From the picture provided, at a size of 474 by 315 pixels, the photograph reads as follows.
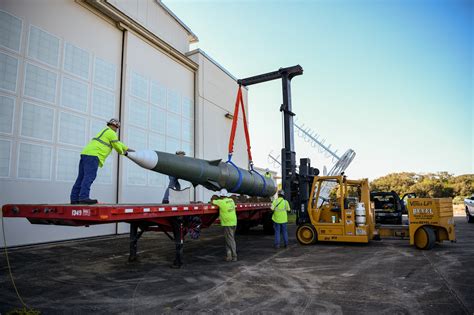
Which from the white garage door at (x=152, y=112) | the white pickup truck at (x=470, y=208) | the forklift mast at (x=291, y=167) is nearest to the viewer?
the forklift mast at (x=291, y=167)

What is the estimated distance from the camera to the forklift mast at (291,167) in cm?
1068

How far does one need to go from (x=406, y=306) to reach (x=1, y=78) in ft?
34.8

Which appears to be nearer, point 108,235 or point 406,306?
point 406,306

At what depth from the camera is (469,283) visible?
5.30 meters

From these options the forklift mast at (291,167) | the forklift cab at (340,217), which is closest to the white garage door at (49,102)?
the forklift mast at (291,167)

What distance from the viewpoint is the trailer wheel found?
8.74 m

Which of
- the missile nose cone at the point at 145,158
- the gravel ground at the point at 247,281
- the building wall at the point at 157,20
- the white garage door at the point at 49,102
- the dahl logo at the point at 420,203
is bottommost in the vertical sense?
the gravel ground at the point at 247,281

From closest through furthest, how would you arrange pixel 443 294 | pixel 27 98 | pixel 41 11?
1. pixel 443 294
2. pixel 27 98
3. pixel 41 11

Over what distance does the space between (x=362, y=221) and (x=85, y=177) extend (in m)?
7.58

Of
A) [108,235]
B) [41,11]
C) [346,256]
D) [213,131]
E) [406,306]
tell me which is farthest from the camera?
[213,131]

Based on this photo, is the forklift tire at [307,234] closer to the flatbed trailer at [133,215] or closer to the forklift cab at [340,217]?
the forklift cab at [340,217]

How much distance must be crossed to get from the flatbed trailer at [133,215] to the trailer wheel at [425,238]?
5104 millimetres

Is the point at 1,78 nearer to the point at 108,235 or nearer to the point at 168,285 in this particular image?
the point at 108,235

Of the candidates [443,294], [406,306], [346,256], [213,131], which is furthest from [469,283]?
[213,131]
